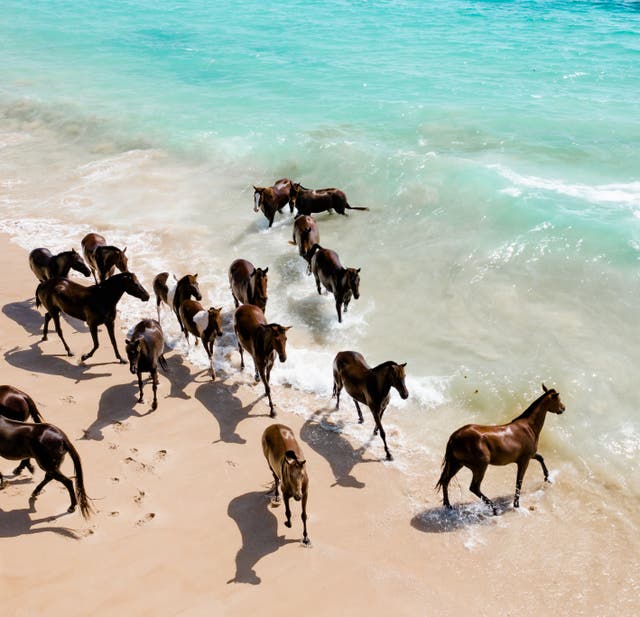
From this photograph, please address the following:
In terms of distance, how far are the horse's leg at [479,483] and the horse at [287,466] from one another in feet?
6.12

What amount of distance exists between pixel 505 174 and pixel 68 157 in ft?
44.0

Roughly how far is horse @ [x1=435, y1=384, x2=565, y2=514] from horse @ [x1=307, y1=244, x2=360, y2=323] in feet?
13.8

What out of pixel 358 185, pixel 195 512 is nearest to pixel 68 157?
pixel 358 185

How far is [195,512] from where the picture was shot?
7023 millimetres

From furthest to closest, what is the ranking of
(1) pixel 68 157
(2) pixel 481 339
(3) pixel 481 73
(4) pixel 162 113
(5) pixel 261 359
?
(3) pixel 481 73
(4) pixel 162 113
(1) pixel 68 157
(2) pixel 481 339
(5) pixel 261 359

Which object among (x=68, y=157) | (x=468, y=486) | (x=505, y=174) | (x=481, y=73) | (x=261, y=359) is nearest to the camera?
(x=468, y=486)

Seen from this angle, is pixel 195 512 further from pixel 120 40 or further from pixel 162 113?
pixel 120 40

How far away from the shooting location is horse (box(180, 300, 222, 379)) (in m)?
9.49

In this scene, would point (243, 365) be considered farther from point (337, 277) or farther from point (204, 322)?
point (337, 277)

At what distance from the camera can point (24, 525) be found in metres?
6.59

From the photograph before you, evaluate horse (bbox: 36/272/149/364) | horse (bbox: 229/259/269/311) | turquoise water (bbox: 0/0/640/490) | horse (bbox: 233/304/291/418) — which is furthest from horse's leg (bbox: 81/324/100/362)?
turquoise water (bbox: 0/0/640/490)

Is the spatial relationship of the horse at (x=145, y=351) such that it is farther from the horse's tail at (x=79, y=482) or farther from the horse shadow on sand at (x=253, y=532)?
the horse shadow on sand at (x=253, y=532)

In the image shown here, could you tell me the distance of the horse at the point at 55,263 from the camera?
36.4 feet

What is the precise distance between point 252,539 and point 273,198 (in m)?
9.43
